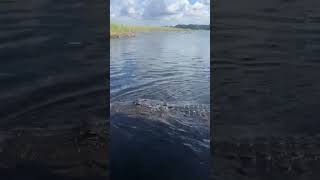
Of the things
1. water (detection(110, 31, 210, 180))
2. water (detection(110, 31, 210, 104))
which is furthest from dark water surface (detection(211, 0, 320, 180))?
water (detection(110, 31, 210, 104))

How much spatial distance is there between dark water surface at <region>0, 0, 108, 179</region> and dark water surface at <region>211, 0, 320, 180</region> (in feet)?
2.96

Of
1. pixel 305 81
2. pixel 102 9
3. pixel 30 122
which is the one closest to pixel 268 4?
pixel 305 81

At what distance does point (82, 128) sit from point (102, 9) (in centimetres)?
89

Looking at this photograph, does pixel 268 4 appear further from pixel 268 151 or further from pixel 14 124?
pixel 14 124

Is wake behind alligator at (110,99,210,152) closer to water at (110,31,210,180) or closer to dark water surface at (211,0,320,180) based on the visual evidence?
water at (110,31,210,180)

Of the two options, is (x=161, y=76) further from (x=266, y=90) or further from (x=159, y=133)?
(x=266, y=90)

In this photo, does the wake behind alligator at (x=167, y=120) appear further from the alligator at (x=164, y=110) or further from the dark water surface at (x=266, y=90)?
the dark water surface at (x=266, y=90)

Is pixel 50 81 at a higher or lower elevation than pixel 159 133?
higher

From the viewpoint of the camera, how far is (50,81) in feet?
9.40

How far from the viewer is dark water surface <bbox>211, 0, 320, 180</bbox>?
2.89m

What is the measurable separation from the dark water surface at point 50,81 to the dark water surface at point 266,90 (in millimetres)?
903

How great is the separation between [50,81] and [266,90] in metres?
1.63

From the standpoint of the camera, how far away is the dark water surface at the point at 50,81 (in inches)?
111

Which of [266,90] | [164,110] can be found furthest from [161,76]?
[266,90]
